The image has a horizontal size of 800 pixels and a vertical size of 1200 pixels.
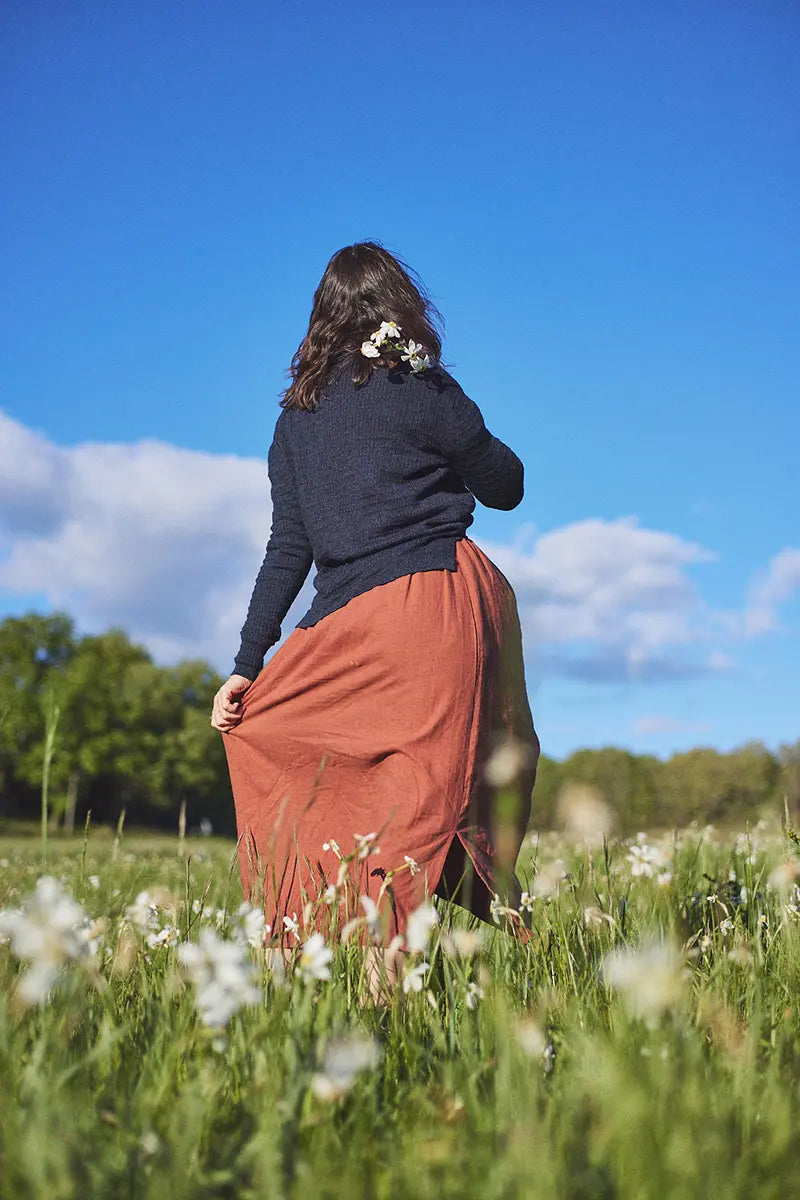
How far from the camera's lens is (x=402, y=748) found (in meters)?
3.27

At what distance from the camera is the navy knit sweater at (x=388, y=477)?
11.6ft

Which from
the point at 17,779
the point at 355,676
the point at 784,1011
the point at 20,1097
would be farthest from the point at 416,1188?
the point at 17,779

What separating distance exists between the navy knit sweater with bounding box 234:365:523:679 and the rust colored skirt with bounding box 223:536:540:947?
10 cm

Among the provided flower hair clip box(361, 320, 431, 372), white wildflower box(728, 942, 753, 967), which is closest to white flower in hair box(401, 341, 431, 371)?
flower hair clip box(361, 320, 431, 372)

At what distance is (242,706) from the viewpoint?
381 cm

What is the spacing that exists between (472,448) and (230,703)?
4.22 ft

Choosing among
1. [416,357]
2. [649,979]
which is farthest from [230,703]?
[649,979]

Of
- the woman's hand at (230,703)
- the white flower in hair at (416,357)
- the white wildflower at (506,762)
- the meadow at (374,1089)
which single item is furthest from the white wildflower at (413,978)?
the white flower in hair at (416,357)

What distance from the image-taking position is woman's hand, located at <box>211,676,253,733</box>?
12.5ft

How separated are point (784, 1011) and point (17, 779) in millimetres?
55233

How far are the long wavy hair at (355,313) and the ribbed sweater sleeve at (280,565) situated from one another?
28cm

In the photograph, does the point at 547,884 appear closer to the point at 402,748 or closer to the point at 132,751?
the point at 402,748

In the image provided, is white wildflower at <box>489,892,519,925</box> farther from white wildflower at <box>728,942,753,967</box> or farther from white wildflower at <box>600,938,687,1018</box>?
white wildflower at <box>600,938,687,1018</box>

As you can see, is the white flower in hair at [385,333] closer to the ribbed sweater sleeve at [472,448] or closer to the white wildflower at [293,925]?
the ribbed sweater sleeve at [472,448]
